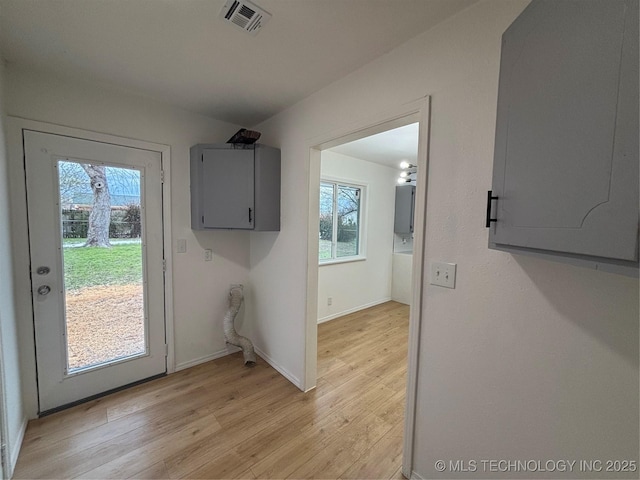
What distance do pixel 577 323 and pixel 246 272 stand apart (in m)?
2.59

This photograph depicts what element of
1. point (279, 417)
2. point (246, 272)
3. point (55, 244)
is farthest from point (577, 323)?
point (55, 244)

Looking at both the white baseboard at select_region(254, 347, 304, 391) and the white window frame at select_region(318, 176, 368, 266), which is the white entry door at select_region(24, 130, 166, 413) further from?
the white window frame at select_region(318, 176, 368, 266)

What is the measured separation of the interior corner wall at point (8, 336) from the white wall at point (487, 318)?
7.21ft

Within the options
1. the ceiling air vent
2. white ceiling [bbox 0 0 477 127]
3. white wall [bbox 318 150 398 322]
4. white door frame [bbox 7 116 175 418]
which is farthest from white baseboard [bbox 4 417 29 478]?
white wall [bbox 318 150 398 322]

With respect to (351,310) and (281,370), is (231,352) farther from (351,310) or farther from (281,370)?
(351,310)

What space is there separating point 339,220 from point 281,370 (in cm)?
227

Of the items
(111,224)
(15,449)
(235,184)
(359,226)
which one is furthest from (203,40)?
(359,226)

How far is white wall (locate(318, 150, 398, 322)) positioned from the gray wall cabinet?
11cm

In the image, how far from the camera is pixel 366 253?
13.7 ft

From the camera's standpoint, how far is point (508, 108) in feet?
2.84

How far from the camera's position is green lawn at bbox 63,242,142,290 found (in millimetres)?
1854

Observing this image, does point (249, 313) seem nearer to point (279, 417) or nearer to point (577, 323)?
point (279, 417)

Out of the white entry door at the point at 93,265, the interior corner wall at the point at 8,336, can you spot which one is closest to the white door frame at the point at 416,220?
the white entry door at the point at 93,265

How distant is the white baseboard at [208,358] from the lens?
240 centimetres
